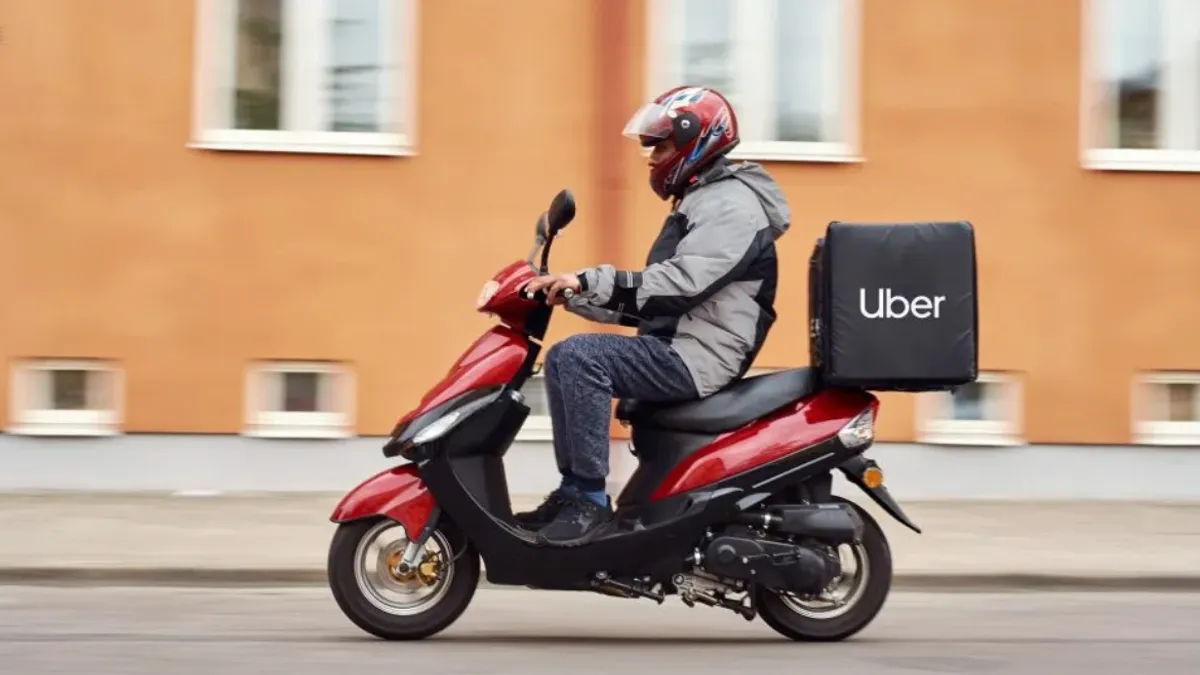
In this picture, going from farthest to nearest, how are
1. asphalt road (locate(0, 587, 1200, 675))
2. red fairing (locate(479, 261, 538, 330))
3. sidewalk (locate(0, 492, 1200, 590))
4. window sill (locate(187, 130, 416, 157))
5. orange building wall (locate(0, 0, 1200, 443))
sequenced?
window sill (locate(187, 130, 416, 157))
orange building wall (locate(0, 0, 1200, 443))
sidewalk (locate(0, 492, 1200, 590))
red fairing (locate(479, 261, 538, 330))
asphalt road (locate(0, 587, 1200, 675))

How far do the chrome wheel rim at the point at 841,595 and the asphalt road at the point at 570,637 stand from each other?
0.14 metres

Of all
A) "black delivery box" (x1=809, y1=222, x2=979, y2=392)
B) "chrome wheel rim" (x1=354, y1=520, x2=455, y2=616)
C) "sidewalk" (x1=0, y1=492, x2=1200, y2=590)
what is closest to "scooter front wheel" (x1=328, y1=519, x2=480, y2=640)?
"chrome wheel rim" (x1=354, y1=520, x2=455, y2=616)

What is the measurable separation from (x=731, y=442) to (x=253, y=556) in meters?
3.38

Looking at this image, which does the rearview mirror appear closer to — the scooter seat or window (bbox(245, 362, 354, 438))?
the scooter seat

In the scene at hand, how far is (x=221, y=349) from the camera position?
1179 cm

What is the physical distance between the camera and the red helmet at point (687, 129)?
6.62m

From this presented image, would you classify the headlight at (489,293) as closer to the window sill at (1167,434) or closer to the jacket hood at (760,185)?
the jacket hood at (760,185)

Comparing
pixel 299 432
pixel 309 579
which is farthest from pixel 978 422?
pixel 309 579

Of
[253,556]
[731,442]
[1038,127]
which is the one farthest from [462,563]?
[1038,127]

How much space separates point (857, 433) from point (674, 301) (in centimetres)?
83

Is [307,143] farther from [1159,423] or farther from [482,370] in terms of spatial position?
[1159,423]

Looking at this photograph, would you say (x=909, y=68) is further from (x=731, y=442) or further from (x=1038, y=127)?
(x=731, y=442)

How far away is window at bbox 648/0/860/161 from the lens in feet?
39.8

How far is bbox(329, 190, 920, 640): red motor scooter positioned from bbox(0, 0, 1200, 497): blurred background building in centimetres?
478
